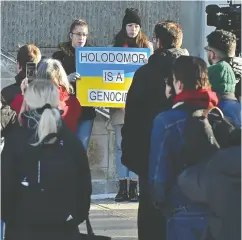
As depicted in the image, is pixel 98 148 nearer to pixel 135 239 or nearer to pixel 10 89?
pixel 135 239

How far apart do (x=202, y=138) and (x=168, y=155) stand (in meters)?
0.22

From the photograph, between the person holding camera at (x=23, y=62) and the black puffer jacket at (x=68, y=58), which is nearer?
the person holding camera at (x=23, y=62)

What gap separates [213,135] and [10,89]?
2.17 metres

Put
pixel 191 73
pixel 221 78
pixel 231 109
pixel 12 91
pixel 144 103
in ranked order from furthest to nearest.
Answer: pixel 12 91
pixel 144 103
pixel 221 78
pixel 231 109
pixel 191 73

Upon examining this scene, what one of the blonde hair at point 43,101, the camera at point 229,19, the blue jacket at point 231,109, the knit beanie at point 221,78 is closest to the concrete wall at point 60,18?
the camera at point 229,19

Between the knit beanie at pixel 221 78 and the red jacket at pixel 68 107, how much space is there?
1.21 m

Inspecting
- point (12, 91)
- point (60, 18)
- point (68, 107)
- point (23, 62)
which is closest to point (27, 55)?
point (23, 62)

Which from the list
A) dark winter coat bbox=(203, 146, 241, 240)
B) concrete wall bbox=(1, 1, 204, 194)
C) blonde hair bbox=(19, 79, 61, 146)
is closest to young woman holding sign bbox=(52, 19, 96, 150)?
blonde hair bbox=(19, 79, 61, 146)

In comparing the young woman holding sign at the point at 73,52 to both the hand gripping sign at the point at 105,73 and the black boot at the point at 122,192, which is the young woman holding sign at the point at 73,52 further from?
the black boot at the point at 122,192

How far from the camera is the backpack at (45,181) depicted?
459 centimetres

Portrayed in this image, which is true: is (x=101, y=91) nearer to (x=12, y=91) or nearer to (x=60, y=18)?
(x=12, y=91)

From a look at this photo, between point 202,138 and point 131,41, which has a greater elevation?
point 131,41

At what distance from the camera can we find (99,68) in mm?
7402

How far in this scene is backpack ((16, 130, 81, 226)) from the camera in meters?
4.59
